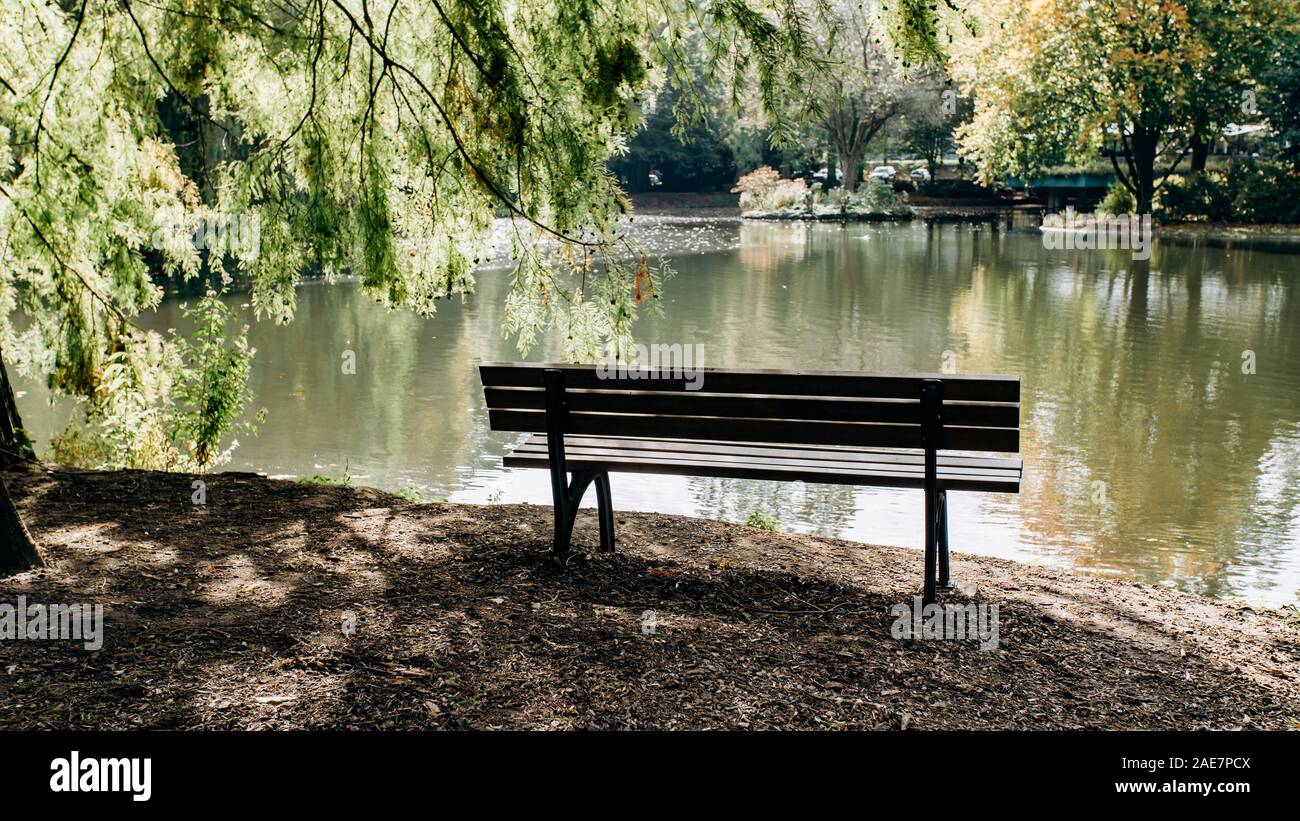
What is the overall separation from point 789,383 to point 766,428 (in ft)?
0.78

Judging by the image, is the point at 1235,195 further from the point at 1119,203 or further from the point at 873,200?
the point at 873,200

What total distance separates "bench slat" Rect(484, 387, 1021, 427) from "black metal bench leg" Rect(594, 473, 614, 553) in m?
0.43

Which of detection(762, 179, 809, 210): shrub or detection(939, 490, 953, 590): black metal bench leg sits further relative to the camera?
detection(762, 179, 809, 210): shrub

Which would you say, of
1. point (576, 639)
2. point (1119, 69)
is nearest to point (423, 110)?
point (576, 639)

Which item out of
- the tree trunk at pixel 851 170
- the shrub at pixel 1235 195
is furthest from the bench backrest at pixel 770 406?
the tree trunk at pixel 851 170

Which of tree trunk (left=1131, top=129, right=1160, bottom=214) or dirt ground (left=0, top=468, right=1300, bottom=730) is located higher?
tree trunk (left=1131, top=129, right=1160, bottom=214)

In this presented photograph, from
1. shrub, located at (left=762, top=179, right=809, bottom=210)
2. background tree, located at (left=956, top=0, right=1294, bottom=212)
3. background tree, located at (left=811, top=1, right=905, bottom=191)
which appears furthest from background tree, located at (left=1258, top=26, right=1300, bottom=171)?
shrub, located at (left=762, top=179, right=809, bottom=210)

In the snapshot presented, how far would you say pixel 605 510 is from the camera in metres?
5.50

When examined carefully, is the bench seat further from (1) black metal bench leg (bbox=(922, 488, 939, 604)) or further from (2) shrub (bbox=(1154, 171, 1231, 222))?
(2) shrub (bbox=(1154, 171, 1231, 222))

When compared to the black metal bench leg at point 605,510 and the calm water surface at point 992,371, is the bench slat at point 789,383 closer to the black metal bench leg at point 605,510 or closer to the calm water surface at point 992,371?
the black metal bench leg at point 605,510

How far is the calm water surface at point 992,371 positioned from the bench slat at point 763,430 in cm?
287

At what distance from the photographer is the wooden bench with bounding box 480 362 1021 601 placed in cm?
463
